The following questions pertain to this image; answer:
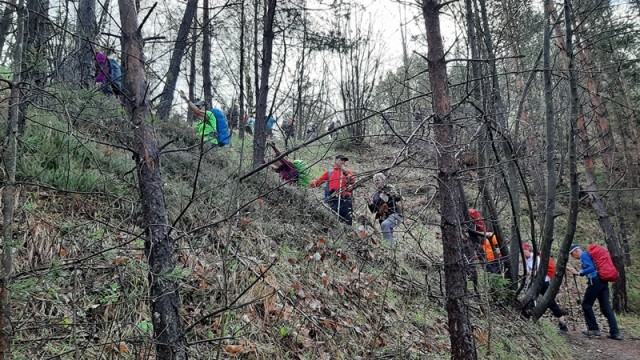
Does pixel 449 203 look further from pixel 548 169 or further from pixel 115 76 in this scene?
pixel 115 76

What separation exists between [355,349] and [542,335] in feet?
13.9

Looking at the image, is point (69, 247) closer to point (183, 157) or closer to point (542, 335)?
point (183, 157)

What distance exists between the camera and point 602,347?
7539 millimetres

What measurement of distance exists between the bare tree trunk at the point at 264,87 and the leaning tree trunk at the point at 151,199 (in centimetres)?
421

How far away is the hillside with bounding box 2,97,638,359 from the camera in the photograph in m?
2.77

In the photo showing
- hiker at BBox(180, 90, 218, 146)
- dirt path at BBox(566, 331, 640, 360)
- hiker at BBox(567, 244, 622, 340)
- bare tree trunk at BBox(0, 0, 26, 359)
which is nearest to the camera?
bare tree trunk at BBox(0, 0, 26, 359)

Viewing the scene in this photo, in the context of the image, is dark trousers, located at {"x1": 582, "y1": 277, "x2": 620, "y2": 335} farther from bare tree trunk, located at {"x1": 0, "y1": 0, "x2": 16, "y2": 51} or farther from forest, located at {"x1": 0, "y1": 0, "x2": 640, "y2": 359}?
bare tree trunk, located at {"x1": 0, "y1": 0, "x2": 16, "y2": 51}

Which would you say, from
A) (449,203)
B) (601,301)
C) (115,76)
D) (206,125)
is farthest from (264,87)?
(601,301)

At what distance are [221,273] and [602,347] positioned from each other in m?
7.40

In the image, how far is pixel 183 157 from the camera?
6844 millimetres

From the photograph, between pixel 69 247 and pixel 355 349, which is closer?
pixel 69 247

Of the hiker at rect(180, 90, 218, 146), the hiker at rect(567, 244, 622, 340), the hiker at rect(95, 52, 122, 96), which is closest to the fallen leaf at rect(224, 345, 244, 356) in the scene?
the hiker at rect(180, 90, 218, 146)

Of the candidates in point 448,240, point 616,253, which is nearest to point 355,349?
point 448,240

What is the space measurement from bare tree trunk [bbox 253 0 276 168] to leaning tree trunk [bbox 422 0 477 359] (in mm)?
3649
